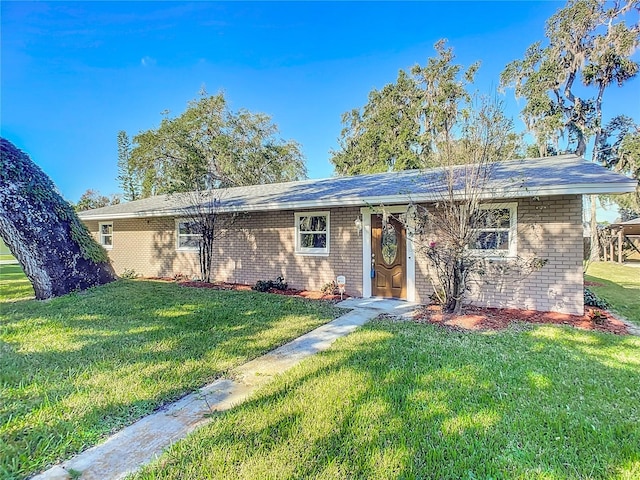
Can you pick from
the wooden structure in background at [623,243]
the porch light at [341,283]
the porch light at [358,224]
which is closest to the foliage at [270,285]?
the porch light at [341,283]

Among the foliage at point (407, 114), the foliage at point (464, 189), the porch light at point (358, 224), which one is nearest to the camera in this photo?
the foliage at point (464, 189)

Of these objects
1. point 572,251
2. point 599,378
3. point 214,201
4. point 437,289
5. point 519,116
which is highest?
point 519,116

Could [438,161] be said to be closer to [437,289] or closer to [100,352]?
[437,289]

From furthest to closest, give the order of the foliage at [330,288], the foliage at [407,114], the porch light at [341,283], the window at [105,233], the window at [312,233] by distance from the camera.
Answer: the foliage at [407,114], the window at [105,233], the window at [312,233], the foliage at [330,288], the porch light at [341,283]

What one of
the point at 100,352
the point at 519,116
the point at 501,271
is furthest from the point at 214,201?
the point at 519,116

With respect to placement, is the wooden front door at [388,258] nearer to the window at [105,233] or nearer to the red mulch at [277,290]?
the red mulch at [277,290]

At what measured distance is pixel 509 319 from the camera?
6375 millimetres

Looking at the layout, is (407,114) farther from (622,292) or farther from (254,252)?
(254,252)

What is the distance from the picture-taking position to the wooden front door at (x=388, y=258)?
843cm

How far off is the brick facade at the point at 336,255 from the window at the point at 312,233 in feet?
0.59

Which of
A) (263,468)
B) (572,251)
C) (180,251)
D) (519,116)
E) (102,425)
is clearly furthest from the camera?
(519,116)

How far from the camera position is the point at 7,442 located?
255 centimetres

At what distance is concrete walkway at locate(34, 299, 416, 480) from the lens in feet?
7.63

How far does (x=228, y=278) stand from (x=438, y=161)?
25.3 feet
